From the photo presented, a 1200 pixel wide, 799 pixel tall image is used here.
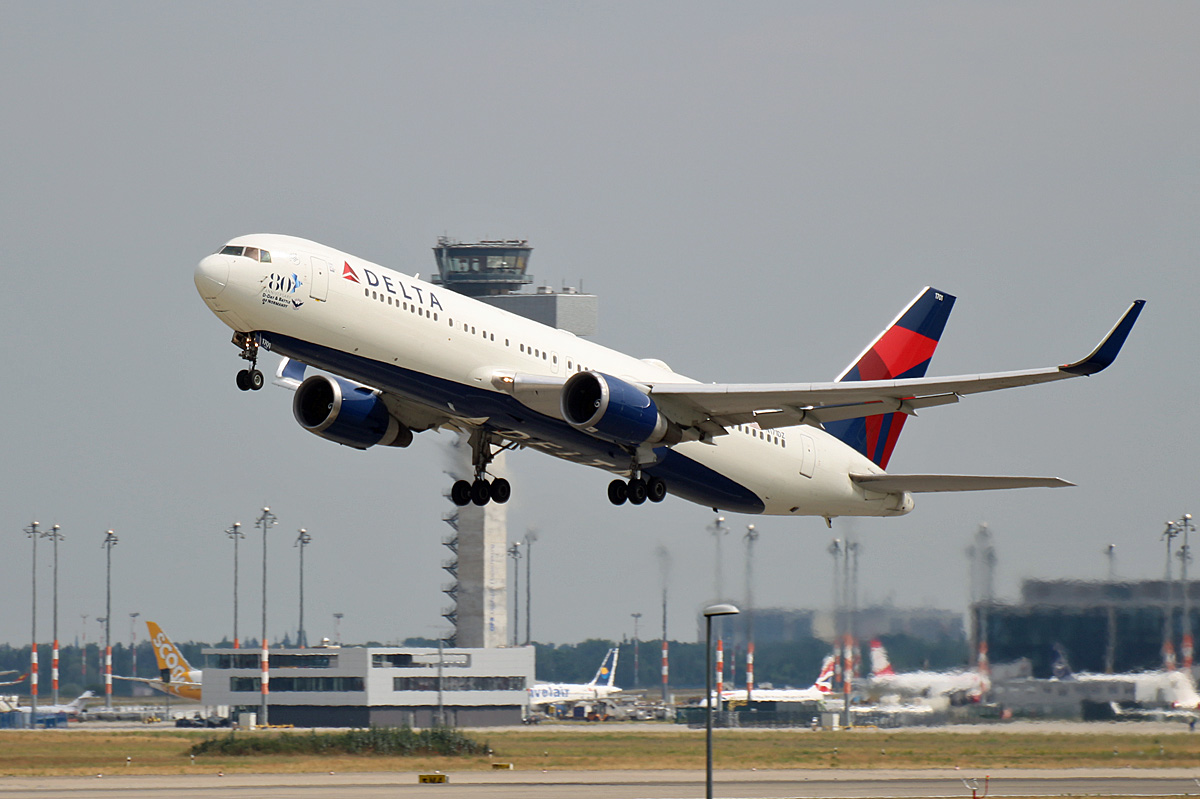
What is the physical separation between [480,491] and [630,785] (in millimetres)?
13331

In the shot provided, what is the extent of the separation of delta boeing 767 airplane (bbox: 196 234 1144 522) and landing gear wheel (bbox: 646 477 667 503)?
0.05 m

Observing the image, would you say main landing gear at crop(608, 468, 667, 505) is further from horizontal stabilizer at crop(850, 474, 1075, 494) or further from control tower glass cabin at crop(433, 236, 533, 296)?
control tower glass cabin at crop(433, 236, 533, 296)

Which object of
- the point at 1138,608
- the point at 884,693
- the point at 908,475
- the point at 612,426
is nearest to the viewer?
the point at 612,426

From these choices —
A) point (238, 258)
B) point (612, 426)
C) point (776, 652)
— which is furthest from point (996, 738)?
point (238, 258)

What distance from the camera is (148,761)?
63594mm

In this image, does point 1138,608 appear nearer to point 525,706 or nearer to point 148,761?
point 148,761

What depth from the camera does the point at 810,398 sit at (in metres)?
37.9

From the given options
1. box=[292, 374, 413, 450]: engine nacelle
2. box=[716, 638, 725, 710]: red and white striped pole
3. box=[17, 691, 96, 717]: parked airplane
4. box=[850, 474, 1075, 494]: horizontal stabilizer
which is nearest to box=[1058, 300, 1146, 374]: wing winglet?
box=[850, 474, 1075, 494]: horizontal stabilizer

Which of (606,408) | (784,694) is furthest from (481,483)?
(784,694)

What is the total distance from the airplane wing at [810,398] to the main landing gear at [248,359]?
10036 mm

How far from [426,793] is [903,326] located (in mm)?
21239

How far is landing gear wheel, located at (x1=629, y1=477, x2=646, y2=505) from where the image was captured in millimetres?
40281

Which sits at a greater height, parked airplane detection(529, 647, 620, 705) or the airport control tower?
the airport control tower

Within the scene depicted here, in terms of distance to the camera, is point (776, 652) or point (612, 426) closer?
point (612, 426)
